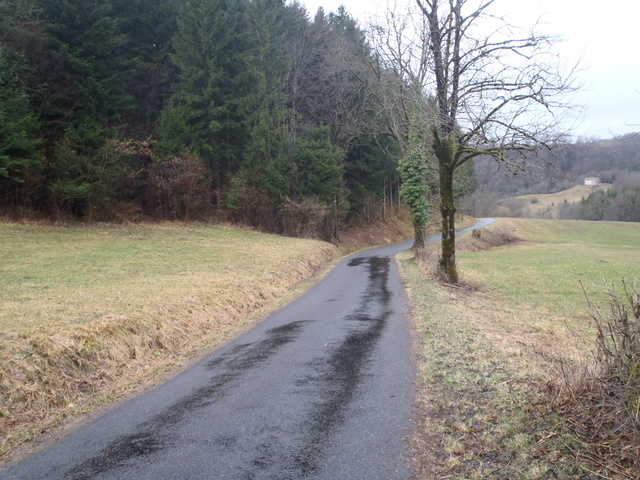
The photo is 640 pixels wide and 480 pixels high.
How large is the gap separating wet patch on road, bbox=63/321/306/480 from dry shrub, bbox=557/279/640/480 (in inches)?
162

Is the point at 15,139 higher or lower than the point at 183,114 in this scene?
lower

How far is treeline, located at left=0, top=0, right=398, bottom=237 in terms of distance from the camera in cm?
2678

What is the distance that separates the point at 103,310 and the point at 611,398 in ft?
28.7

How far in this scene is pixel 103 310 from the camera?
9031 millimetres

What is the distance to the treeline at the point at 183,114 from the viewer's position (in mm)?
26781

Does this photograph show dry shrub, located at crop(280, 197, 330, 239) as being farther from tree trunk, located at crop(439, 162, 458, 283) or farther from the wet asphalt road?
the wet asphalt road

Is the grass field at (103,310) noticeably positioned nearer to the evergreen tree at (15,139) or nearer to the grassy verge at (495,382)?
the evergreen tree at (15,139)

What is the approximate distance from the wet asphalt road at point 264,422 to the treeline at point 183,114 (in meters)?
19.5

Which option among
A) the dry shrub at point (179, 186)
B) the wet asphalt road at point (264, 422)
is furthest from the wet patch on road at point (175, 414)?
the dry shrub at point (179, 186)

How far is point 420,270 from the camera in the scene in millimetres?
20359

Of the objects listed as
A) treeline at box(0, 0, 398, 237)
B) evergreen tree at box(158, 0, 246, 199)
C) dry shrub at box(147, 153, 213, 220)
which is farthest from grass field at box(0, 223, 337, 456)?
evergreen tree at box(158, 0, 246, 199)

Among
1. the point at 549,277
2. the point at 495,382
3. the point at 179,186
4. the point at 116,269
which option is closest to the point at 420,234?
the point at 549,277

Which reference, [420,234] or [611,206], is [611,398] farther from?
[611,206]

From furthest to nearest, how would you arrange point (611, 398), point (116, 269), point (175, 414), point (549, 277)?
point (549, 277), point (116, 269), point (175, 414), point (611, 398)
